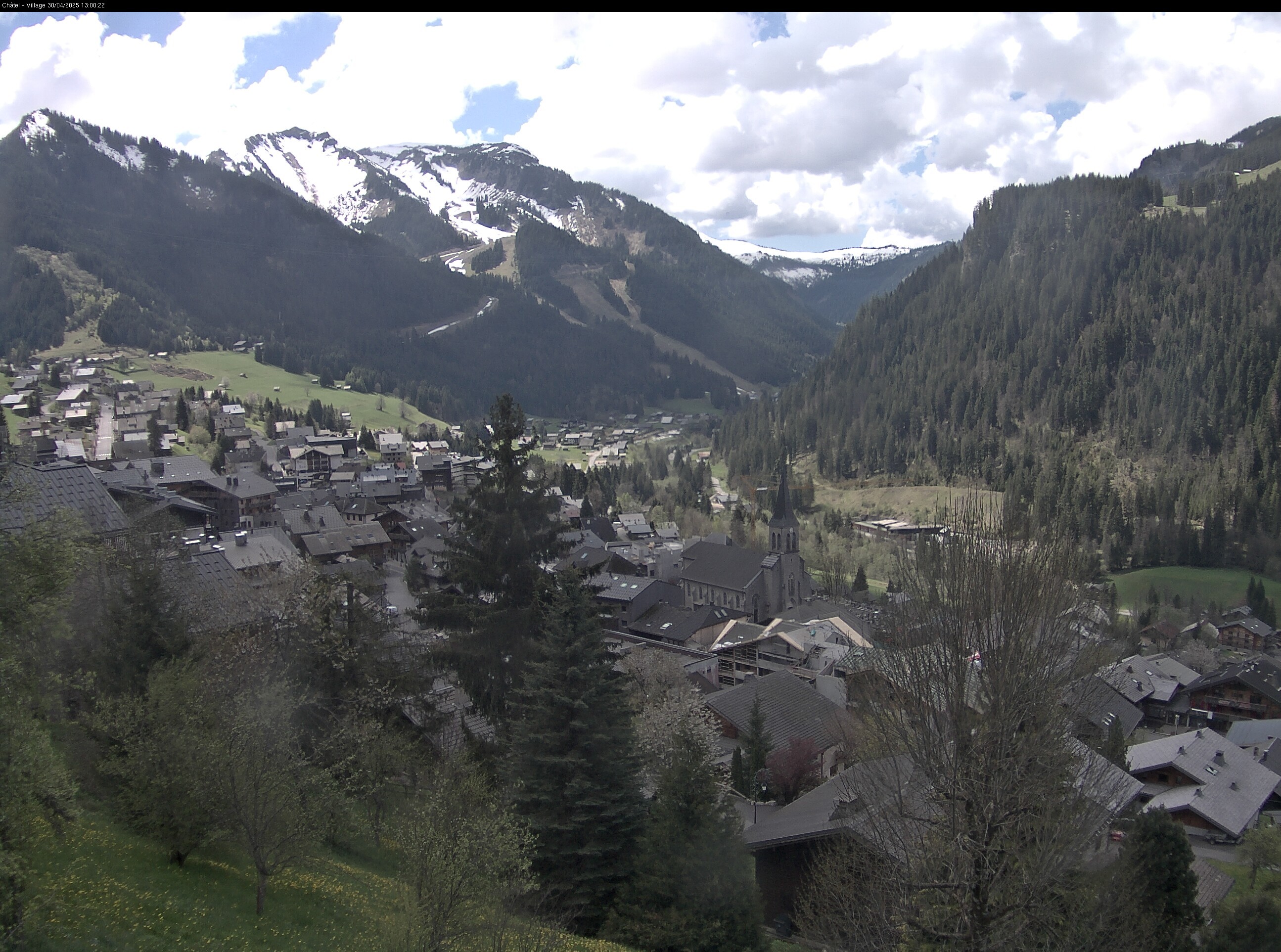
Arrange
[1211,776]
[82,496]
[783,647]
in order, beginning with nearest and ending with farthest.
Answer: [1211,776], [82,496], [783,647]

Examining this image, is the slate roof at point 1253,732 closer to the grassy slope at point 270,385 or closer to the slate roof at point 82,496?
the slate roof at point 82,496

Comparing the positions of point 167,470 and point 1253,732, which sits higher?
point 167,470

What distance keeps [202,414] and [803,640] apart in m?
102

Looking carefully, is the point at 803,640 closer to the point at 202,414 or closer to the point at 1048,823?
the point at 1048,823

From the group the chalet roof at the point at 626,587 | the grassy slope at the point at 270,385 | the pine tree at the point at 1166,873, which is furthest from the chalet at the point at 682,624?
the grassy slope at the point at 270,385

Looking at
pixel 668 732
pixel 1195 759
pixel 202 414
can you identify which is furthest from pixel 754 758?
pixel 202 414

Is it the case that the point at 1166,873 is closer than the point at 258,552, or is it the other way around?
the point at 1166,873

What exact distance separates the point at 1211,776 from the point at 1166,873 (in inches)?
1102

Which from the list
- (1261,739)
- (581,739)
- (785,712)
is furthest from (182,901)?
(1261,739)

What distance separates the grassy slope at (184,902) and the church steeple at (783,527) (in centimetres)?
5354

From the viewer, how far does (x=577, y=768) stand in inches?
827

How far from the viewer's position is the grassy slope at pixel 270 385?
14462 centimetres

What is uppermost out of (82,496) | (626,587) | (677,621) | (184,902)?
(82,496)

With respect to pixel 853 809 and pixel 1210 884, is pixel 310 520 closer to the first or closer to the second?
pixel 853 809
